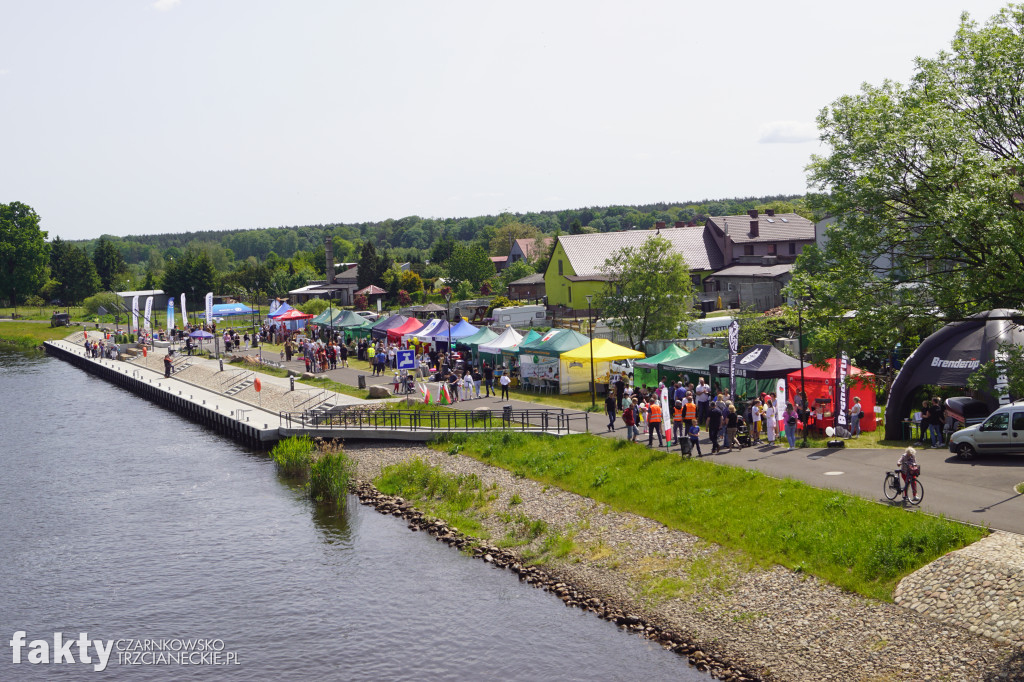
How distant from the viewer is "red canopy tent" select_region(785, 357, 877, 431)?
29.5 m

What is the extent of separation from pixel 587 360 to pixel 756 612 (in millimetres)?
20648

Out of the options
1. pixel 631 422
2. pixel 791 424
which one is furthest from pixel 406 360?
pixel 791 424

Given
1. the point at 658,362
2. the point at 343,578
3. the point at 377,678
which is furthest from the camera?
the point at 658,362

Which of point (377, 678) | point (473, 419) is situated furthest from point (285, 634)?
point (473, 419)

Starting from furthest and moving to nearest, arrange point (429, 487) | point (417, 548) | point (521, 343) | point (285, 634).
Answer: point (521, 343) → point (429, 487) → point (417, 548) → point (285, 634)

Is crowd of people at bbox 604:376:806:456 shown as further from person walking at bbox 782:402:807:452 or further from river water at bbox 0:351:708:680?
river water at bbox 0:351:708:680

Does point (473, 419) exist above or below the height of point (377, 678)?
above

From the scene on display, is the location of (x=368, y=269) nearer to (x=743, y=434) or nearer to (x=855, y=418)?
(x=743, y=434)

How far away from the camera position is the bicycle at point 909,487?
2094 centimetres

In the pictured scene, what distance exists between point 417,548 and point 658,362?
13.9m

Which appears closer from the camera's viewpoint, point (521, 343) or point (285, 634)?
point (285, 634)

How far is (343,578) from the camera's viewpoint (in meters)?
23.8

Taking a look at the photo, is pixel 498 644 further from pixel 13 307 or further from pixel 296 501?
pixel 13 307

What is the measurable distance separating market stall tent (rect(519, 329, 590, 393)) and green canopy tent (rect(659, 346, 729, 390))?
213 inches
